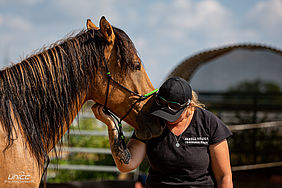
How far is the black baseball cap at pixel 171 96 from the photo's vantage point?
1.78 meters

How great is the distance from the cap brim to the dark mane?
1.06 ft

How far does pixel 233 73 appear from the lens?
34.3 feet

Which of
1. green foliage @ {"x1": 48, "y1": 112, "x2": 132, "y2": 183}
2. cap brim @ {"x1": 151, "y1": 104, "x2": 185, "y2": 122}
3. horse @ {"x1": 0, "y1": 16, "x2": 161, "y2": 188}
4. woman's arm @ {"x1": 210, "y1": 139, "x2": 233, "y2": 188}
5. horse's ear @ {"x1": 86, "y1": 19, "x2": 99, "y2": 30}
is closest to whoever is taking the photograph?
horse @ {"x1": 0, "y1": 16, "x2": 161, "y2": 188}

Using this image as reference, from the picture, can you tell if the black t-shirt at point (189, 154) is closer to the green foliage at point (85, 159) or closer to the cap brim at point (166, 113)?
the cap brim at point (166, 113)

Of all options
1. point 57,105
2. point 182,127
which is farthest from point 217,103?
point 57,105

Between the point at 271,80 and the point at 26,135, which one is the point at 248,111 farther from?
the point at 26,135

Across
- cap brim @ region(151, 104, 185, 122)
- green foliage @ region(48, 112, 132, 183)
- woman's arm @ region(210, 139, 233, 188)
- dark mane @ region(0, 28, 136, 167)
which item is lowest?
Answer: green foliage @ region(48, 112, 132, 183)

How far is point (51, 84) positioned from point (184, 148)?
93 cm

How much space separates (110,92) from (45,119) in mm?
430

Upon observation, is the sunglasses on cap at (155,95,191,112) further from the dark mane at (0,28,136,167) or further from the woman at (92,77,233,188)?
the dark mane at (0,28,136,167)

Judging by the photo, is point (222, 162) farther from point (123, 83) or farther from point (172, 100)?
point (123, 83)

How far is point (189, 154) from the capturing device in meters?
1.88

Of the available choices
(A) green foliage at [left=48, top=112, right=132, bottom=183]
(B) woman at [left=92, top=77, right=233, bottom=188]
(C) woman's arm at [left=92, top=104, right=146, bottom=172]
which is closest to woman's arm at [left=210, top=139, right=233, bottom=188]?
(B) woman at [left=92, top=77, right=233, bottom=188]

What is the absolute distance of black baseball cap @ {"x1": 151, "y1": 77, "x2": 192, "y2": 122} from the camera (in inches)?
70.2
